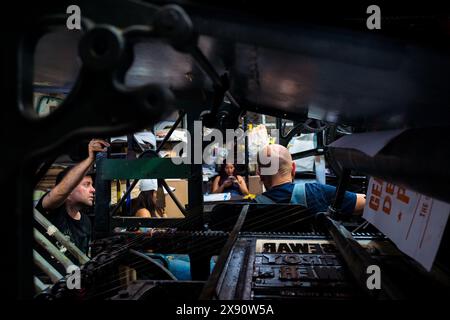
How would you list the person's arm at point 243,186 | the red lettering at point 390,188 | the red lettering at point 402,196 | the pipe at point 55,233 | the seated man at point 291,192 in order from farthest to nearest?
1. the person's arm at point 243,186
2. the seated man at point 291,192
3. the pipe at point 55,233
4. the red lettering at point 390,188
5. the red lettering at point 402,196

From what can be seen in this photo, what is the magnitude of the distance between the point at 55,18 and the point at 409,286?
1558 mm

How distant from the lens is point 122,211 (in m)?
5.51

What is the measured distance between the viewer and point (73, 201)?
357 cm

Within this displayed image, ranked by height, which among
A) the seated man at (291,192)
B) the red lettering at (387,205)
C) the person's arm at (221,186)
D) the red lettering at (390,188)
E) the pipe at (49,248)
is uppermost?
the red lettering at (390,188)

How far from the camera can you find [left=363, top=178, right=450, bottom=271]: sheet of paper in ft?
3.06

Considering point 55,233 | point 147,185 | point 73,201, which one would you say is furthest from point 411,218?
point 147,185

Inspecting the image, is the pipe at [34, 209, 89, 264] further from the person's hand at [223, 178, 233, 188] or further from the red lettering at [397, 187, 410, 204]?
the person's hand at [223, 178, 233, 188]

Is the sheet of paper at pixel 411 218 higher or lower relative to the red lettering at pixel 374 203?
higher

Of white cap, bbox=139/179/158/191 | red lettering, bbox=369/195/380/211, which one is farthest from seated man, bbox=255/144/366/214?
white cap, bbox=139/179/158/191

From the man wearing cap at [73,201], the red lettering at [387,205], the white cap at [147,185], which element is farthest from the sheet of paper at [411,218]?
the white cap at [147,185]

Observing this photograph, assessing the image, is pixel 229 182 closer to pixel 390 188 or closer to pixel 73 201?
pixel 73 201

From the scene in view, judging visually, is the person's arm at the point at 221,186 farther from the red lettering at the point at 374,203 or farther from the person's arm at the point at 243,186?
the red lettering at the point at 374,203

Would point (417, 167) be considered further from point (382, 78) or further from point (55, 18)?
point (55, 18)

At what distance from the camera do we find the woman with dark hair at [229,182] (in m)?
6.35
